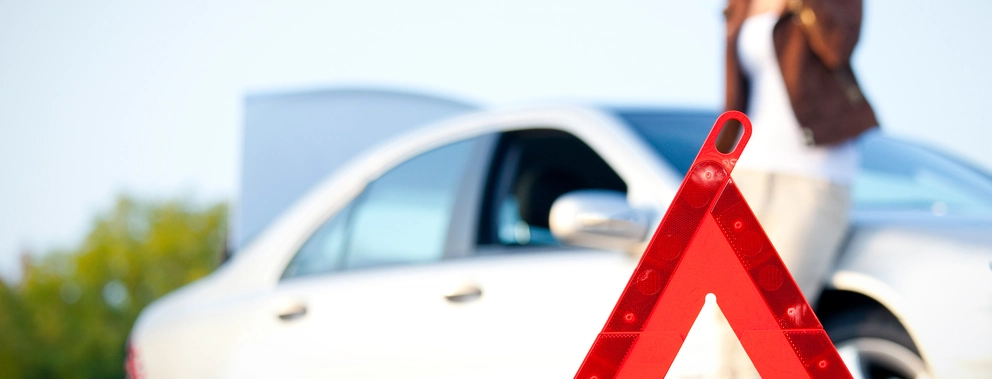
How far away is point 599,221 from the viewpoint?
99.0 inches

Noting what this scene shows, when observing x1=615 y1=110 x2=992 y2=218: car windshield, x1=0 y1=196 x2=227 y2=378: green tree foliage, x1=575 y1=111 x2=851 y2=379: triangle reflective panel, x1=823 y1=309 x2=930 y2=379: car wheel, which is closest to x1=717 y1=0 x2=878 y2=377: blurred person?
x1=823 y1=309 x2=930 y2=379: car wheel

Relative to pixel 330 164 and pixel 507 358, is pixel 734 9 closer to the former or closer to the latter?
pixel 507 358

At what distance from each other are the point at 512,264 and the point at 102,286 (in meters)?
57.9

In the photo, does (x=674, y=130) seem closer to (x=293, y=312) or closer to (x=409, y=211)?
(x=409, y=211)

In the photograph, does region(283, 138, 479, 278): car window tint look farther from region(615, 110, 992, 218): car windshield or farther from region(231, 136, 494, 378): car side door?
region(615, 110, 992, 218): car windshield

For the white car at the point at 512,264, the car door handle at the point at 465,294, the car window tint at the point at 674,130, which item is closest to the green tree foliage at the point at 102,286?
the white car at the point at 512,264

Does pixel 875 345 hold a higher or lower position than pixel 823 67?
lower

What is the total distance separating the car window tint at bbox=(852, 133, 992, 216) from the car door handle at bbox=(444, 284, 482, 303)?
1.03 m

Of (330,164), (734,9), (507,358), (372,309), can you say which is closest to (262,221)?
(330,164)

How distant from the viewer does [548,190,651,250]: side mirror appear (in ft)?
8.25

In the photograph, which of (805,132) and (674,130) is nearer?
(805,132)

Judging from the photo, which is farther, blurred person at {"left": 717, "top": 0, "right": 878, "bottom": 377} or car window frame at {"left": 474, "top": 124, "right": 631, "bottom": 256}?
car window frame at {"left": 474, "top": 124, "right": 631, "bottom": 256}

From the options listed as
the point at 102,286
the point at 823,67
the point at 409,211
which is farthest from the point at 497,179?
the point at 102,286

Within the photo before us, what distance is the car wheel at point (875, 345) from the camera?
2.26 meters
